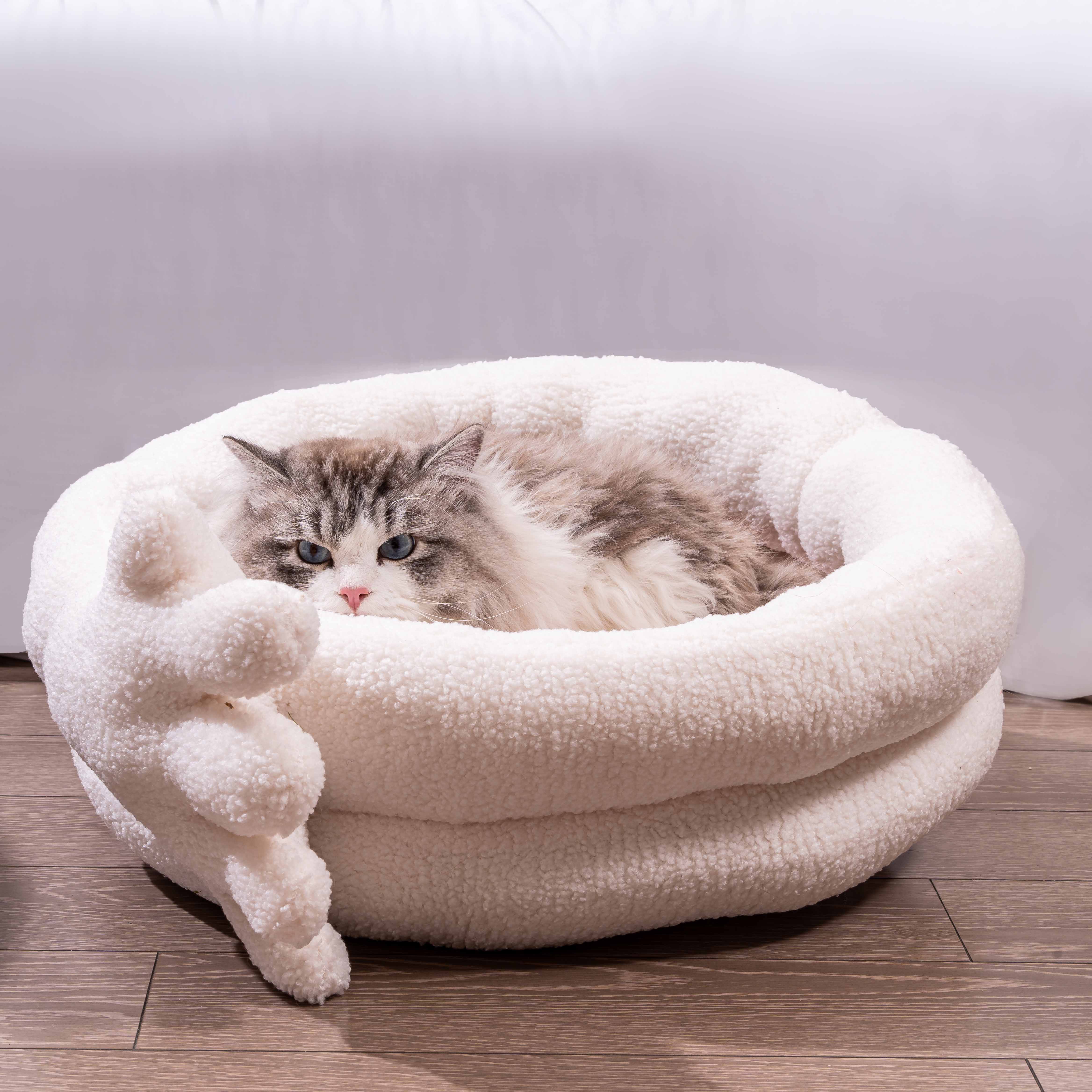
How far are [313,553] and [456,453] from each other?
0.22m

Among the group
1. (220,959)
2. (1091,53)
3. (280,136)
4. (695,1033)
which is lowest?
(220,959)

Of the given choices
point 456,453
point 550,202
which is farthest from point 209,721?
point 550,202

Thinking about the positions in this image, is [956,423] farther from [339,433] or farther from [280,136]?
[280,136]

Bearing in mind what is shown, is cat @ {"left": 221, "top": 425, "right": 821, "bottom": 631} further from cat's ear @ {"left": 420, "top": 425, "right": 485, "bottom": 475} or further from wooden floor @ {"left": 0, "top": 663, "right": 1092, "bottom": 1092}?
wooden floor @ {"left": 0, "top": 663, "right": 1092, "bottom": 1092}

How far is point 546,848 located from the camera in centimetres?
122

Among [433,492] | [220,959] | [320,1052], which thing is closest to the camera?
[320,1052]

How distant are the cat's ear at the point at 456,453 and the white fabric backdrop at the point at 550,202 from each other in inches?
32.2

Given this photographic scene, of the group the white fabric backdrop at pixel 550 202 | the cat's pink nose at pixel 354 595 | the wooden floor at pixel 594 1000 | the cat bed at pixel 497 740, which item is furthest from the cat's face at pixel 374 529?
the white fabric backdrop at pixel 550 202

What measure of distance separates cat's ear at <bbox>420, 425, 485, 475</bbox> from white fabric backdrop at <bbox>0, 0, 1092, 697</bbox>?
0.82 m

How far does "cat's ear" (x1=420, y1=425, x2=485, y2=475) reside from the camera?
1.43 meters

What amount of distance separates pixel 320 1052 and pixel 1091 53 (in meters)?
1.97

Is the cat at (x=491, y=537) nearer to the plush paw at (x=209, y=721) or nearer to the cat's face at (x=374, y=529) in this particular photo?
the cat's face at (x=374, y=529)

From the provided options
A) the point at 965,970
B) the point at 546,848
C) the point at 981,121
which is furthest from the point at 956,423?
the point at 546,848

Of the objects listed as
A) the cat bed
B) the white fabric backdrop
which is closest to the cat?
the cat bed
